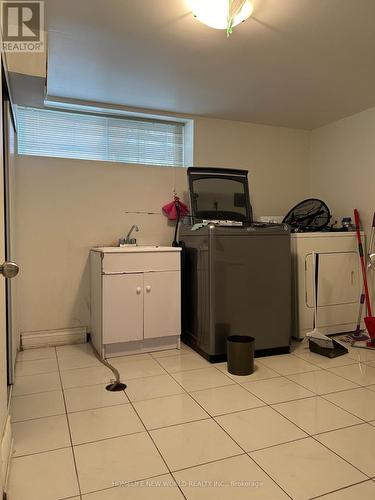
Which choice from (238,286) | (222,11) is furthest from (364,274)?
(222,11)

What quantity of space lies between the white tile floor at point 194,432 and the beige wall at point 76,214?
0.68 m

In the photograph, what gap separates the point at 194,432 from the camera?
67.4 inches

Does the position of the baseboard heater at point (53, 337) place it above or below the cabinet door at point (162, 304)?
below

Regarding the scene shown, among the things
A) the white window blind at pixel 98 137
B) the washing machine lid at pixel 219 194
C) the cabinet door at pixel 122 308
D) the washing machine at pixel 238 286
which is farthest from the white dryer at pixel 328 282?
the white window blind at pixel 98 137

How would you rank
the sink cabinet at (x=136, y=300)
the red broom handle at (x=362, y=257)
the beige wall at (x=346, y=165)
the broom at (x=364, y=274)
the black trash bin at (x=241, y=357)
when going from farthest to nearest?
1. the beige wall at (x=346, y=165)
2. the red broom handle at (x=362, y=257)
3. the broom at (x=364, y=274)
4. the sink cabinet at (x=136, y=300)
5. the black trash bin at (x=241, y=357)

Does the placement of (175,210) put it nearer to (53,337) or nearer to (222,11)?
(53,337)

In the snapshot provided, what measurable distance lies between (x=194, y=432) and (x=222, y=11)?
2.21 metres

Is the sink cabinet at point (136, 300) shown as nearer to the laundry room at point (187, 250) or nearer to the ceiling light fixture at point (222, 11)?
the laundry room at point (187, 250)

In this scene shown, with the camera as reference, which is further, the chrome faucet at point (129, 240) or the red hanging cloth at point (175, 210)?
the red hanging cloth at point (175, 210)

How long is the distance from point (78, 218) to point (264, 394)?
2.16 m

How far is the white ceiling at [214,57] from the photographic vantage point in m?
2.02

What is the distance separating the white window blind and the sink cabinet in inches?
42.6

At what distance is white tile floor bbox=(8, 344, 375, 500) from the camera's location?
1.34 m

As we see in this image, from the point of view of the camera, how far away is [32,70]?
6.86 feet
